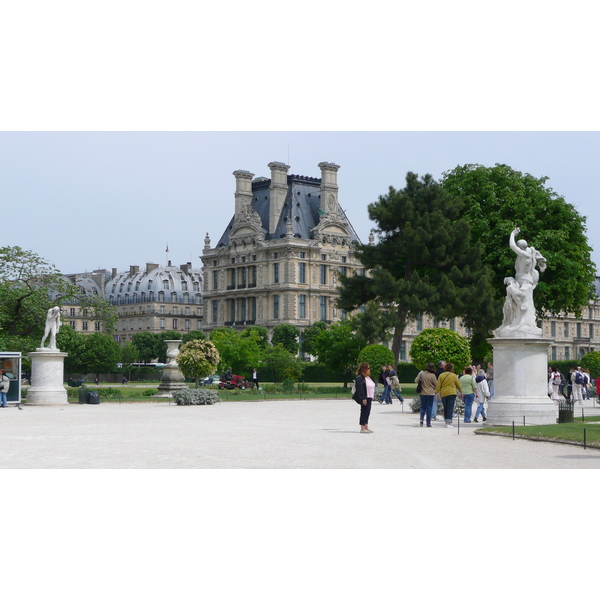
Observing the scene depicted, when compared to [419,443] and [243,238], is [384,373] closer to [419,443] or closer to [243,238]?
[419,443]

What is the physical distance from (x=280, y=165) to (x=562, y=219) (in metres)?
69.5

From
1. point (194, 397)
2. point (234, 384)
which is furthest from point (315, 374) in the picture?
point (194, 397)

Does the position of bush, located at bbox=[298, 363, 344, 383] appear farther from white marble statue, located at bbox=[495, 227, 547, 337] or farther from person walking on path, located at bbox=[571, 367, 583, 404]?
white marble statue, located at bbox=[495, 227, 547, 337]

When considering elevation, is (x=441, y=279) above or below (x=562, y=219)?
below

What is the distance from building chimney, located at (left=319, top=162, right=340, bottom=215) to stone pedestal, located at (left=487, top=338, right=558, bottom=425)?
91905mm

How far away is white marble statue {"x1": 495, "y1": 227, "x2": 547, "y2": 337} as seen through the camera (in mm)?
21188

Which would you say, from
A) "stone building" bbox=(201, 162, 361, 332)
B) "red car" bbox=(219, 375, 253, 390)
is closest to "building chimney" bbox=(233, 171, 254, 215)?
"stone building" bbox=(201, 162, 361, 332)

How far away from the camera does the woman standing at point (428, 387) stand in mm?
20922

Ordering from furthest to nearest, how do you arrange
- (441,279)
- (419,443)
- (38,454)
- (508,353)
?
(441,279) < (508,353) < (419,443) < (38,454)

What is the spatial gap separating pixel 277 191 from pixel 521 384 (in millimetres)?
94335

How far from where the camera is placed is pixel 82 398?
34906mm

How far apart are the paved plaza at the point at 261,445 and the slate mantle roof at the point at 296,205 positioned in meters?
88.1

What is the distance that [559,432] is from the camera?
17.2 m
